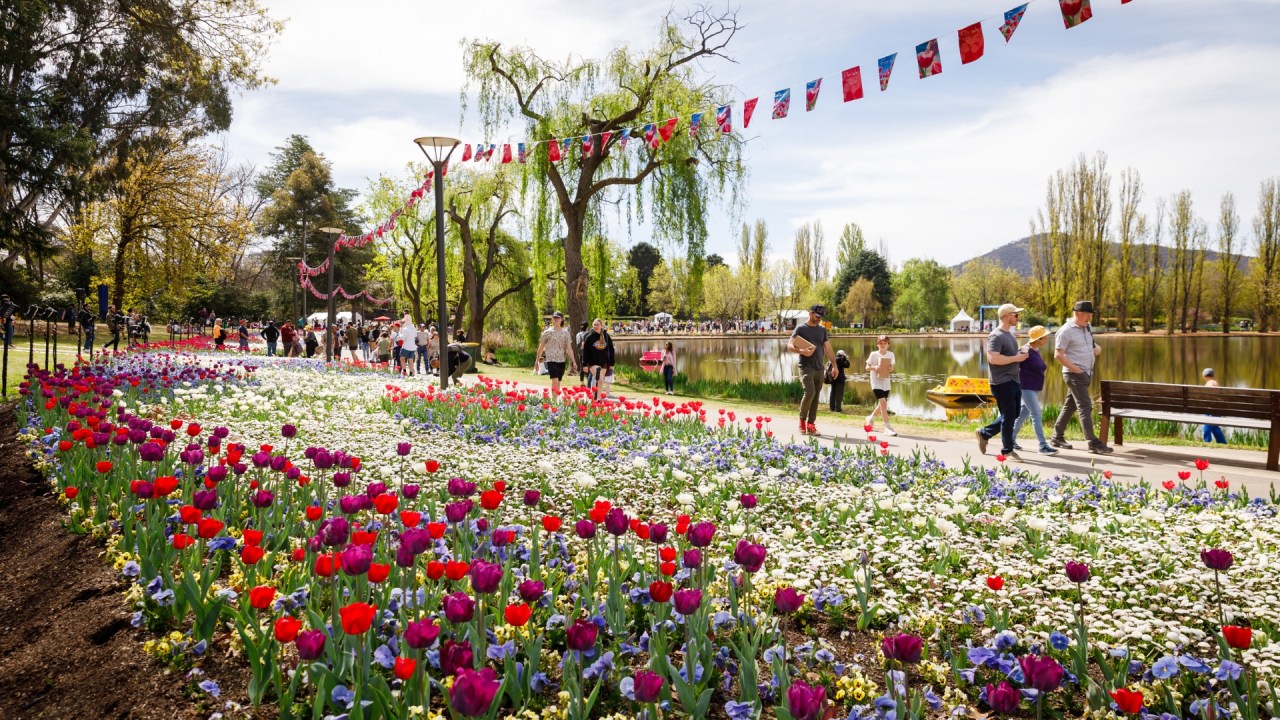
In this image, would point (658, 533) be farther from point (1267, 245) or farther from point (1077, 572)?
point (1267, 245)

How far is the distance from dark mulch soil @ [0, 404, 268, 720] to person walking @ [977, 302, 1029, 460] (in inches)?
318

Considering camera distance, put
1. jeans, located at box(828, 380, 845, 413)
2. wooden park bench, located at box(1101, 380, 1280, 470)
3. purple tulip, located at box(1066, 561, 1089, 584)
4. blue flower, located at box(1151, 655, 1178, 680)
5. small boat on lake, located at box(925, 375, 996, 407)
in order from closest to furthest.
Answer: blue flower, located at box(1151, 655, 1178, 680) → purple tulip, located at box(1066, 561, 1089, 584) → wooden park bench, located at box(1101, 380, 1280, 470) → jeans, located at box(828, 380, 845, 413) → small boat on lake, located at box(925, 375, 996, 407)

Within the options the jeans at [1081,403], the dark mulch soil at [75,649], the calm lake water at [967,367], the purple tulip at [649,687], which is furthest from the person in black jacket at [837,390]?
the purple tulip at [649,687]

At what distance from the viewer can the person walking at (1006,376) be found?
862 centimetres

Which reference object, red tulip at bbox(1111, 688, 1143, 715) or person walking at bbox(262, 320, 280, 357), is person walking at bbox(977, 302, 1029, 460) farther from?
person walking at bbox(262, 320, 280, 357)

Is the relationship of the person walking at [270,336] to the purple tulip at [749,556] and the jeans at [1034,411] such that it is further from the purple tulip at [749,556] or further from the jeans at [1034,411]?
the purple tulip at [749,556]

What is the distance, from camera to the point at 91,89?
17.1m

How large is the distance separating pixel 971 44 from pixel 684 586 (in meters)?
8.50

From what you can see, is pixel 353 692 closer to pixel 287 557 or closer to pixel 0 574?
pixel 287 557

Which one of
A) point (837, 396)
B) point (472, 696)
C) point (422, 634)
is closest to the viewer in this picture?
point (472, 696)

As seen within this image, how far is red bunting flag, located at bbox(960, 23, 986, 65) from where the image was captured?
9.31m

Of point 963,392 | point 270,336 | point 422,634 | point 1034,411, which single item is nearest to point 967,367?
point 963,392

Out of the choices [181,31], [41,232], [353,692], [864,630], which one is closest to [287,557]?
[353,692]

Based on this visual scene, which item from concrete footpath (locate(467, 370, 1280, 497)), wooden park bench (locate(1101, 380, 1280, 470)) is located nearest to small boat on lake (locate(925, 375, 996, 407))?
concrete footpath (locate(467, 370, 1280, 497))
